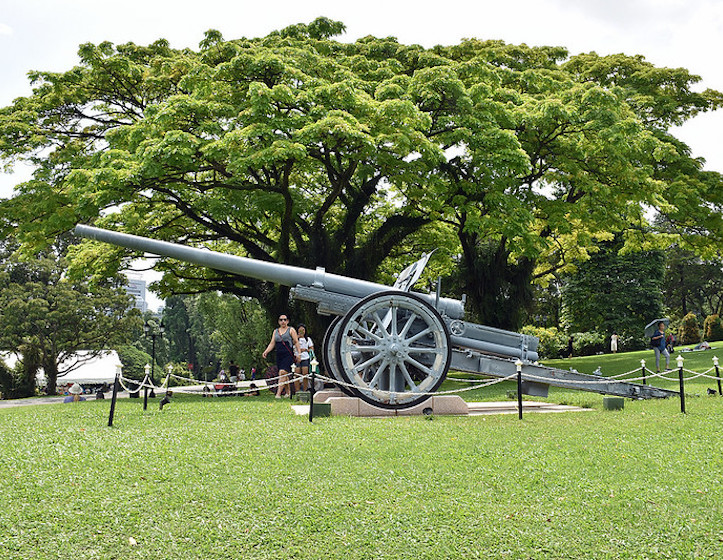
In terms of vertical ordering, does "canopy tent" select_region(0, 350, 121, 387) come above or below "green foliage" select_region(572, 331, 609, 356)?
below

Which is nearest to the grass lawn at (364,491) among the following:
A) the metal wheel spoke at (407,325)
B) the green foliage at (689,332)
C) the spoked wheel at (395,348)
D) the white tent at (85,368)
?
the spoked wheel at (395,348)

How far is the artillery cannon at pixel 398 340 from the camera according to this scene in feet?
33.9

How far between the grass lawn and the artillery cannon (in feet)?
5.14

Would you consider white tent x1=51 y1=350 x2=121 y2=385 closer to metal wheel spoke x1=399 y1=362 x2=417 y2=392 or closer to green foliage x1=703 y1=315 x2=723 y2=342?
metal wheel spoke x1=399 y1=362 x2=417 y2=392

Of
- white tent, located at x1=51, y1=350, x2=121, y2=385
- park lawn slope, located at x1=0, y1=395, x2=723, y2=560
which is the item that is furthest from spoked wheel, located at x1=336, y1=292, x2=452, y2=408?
white tent, located at x1=51, y1=350, x2=121, y2=385

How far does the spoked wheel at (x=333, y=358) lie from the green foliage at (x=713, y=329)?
1395 inches

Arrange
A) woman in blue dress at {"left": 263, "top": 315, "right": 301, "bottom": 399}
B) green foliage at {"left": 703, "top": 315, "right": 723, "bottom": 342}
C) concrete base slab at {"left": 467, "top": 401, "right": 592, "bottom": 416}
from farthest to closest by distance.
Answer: green foliage at {"left": 703, "top": 315, "right": 723, "bottom": 342}, woman in blue dress at {"left": 263, "top": 315, "right": 301, "bottom": 399}, concrete base slab at {"left": 467, "top": 401, "right": 592, "bottom": 416}

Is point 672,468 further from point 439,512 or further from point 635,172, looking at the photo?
point 635,172

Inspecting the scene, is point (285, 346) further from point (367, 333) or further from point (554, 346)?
point (554, 346)

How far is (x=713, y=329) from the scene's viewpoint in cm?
3972

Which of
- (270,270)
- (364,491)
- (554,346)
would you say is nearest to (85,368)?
(554,346)

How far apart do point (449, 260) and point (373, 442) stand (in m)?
16.5

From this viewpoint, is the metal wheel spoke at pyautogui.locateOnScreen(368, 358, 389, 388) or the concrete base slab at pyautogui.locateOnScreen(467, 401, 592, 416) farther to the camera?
the concrete base slab at pyautogui.locateOnScreen(467, 401, 592, 416)

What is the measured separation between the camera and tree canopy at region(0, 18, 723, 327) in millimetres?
16297
